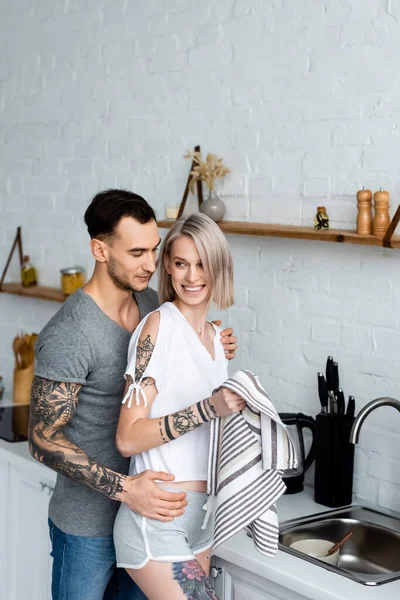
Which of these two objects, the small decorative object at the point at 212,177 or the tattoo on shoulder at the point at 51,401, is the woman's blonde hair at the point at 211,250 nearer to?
the tattoo on shoulder at the point at 51,401

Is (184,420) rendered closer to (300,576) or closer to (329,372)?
(300,576)

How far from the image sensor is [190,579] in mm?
1870

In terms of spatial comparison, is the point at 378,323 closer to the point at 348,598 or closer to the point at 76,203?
the point at 348,598

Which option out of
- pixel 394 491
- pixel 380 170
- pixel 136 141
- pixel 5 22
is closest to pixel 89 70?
pixel 136 141

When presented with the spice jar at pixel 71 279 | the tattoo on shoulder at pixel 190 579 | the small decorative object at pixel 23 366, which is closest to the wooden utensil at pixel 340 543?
the tattoo on shoulder at pixel 190 579

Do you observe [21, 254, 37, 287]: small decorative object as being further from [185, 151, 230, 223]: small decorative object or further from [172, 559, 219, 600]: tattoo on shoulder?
[172, 559, 219, 600]: tattoo on shoulder

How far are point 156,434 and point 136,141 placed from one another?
1.81 meters

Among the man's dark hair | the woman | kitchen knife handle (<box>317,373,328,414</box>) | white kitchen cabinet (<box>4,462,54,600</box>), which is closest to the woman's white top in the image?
the woman

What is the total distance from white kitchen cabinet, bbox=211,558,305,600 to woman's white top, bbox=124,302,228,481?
367 mm

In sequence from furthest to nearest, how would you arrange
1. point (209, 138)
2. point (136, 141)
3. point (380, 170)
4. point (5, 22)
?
point (5, 22)
point (136, 141)
point (209, 138)
point (380, 170)

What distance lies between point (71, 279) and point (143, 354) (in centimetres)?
184

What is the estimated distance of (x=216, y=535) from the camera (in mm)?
1889

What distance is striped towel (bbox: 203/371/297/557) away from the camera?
1.85m

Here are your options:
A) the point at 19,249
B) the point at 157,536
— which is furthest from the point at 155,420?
the point at 19,249
